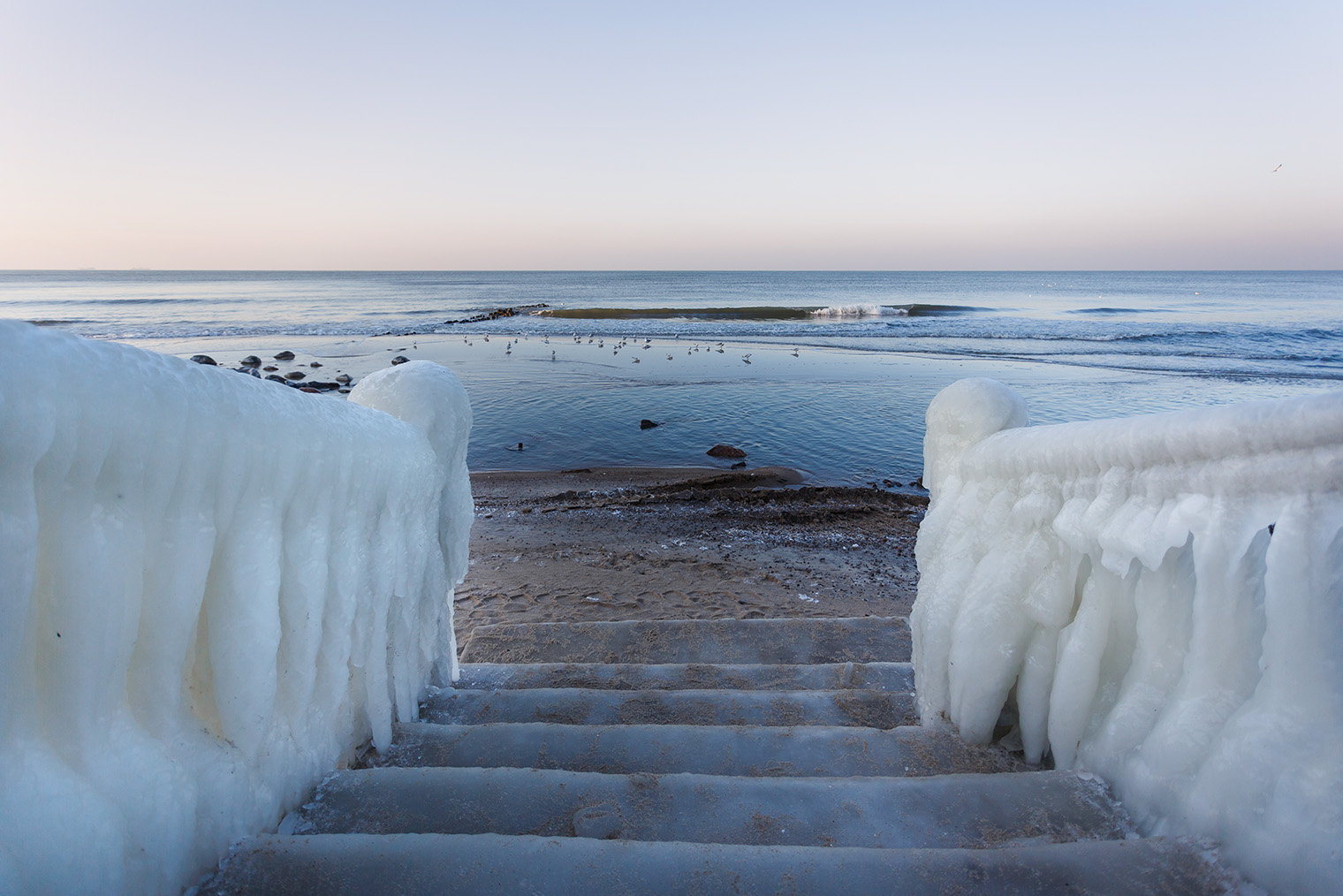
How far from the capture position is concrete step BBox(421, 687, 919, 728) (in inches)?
120

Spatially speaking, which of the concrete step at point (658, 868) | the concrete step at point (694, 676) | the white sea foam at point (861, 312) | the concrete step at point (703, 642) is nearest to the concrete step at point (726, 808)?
the concrete step at point (658, 868)

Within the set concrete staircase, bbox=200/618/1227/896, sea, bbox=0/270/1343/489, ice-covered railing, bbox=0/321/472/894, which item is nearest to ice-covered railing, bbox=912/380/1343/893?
concrete staircase, bbox=200/618/1227/896

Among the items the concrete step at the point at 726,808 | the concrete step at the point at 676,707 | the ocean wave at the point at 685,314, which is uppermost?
the ocean wave at the point at 685,314

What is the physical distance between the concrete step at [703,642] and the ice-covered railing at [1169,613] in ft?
5.30

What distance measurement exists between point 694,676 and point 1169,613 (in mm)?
2474

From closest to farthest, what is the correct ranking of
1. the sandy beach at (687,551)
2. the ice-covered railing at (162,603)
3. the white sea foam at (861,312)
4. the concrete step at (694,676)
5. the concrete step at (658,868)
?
the ice-covered railing at (162,603) → the concrete step at (658,868) → the concrete step at (694,676) → the sandy beach at (687,551) → the white sea foam at (861,312)

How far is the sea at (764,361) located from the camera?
15156 mm

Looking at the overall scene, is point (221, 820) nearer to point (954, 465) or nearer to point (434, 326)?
point (954, 465)

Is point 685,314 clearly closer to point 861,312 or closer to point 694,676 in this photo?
point 861,312

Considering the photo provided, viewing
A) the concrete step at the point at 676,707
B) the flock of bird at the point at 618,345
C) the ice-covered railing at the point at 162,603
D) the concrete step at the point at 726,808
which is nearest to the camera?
the ice-covered railing at the point at 162,603

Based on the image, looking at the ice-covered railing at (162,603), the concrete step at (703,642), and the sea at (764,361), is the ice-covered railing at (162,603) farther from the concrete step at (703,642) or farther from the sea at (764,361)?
the sea at (764,361)

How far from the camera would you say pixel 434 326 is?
3962cm

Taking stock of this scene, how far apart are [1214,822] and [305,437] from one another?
2635 mm

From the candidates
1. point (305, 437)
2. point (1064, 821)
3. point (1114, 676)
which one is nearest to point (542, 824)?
point (305, 437)
